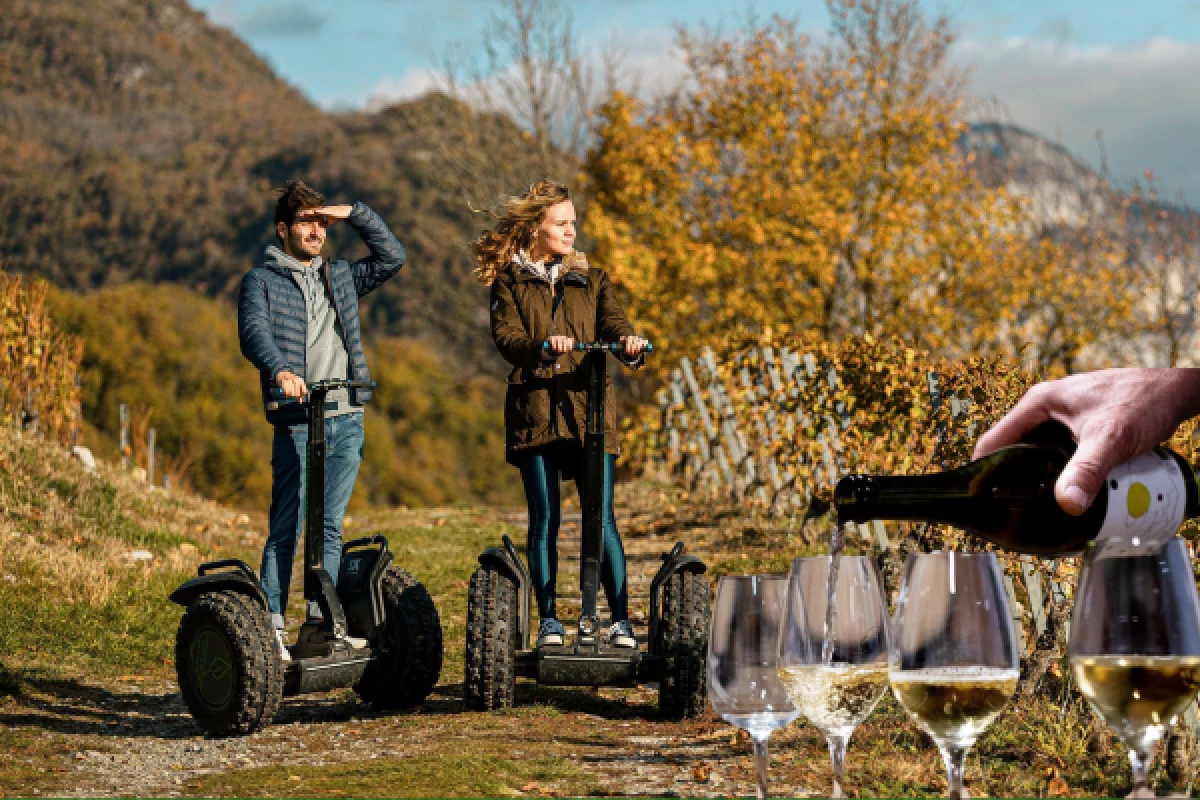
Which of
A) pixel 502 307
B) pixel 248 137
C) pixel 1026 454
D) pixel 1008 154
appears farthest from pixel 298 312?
pixel 248 137

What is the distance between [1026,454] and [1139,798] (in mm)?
741

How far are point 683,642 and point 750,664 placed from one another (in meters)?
2.91

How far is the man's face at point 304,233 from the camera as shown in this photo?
4.95 m

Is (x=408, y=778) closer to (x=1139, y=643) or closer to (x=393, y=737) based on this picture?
(x=393, y=737)

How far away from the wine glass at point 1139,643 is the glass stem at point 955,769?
17cm

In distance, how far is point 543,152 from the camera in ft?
61.0

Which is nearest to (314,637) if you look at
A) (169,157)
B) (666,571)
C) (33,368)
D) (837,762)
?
(666,571)

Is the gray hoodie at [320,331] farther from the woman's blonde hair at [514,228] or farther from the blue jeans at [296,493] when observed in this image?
the woman's blonde hair at [514,228]

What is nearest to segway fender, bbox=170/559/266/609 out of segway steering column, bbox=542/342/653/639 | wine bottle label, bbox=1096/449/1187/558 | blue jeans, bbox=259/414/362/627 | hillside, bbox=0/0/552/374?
blue jeans, bbox=259/414/362/627

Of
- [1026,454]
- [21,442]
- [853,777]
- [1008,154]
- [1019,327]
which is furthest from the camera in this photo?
[1008,154]

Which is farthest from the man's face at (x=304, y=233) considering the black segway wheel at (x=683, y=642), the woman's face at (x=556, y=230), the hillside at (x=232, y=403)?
the hillside at (x=232, y=403)

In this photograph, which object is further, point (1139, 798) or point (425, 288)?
point (425, 288)

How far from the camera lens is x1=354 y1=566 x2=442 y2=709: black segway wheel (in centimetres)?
486

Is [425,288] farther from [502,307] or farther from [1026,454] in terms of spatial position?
[1026,454]
